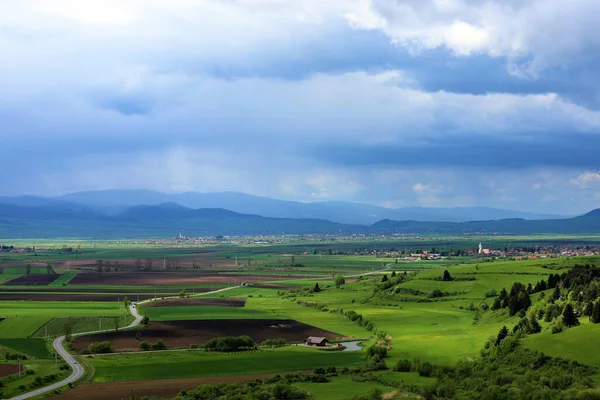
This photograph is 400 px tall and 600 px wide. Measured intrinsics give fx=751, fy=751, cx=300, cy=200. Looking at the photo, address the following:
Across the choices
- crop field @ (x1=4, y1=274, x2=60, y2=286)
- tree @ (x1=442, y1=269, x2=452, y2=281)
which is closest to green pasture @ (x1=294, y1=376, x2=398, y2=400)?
tree @ (x1=442, y1=269, x2=452, y2=281)

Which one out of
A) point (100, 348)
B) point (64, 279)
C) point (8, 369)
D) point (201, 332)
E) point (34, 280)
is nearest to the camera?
point (8, 369)

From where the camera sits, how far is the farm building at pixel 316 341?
83250 millimetres

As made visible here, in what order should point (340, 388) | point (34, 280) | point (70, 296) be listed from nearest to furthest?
point (340, 388), point (70, 296), point (34, 280)

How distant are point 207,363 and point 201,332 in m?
18.6

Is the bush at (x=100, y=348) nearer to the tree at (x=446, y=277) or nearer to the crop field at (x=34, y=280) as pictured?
the tree at (x=446, y=277)

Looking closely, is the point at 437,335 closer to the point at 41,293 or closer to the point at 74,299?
the point at 74,299

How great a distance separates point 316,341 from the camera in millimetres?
83688

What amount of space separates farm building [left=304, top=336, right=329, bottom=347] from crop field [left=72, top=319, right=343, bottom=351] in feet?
9.16

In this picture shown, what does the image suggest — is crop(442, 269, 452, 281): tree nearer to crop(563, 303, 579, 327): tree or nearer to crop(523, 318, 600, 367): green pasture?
crop(563, 303, 579, 327): tree

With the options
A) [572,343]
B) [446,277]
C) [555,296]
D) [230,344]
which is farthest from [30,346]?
[446,277]

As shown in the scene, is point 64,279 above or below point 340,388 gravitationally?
above

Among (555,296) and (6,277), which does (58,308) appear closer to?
(6,277)

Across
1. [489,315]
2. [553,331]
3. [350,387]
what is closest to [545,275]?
[489,315]

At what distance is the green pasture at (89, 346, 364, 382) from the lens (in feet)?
219
